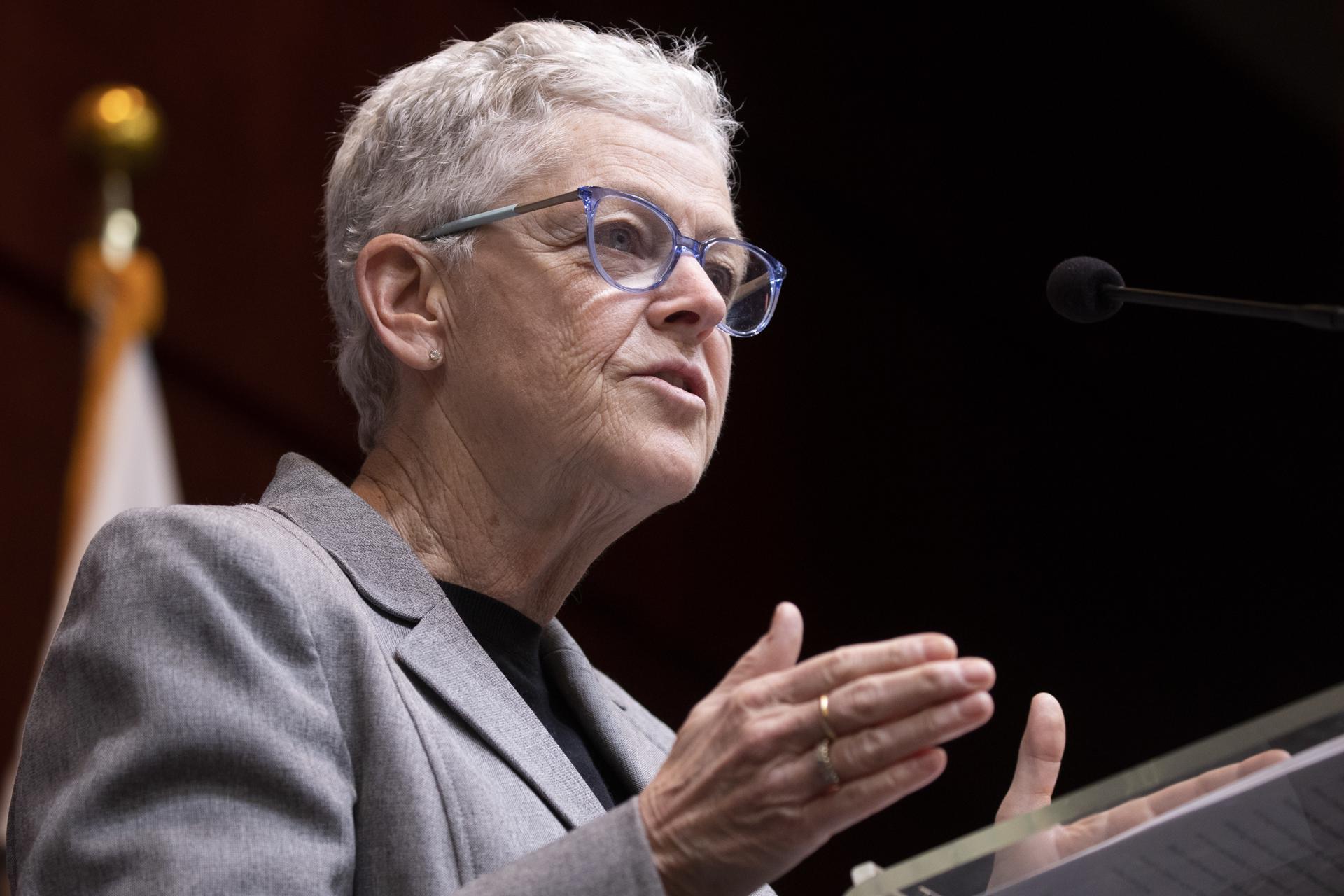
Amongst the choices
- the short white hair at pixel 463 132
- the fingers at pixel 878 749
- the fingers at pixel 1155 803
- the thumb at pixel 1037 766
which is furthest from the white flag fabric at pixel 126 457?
the fingers at pixel 1155 803

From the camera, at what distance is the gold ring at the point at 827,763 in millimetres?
976

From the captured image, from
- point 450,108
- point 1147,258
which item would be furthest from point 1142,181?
point 450,108

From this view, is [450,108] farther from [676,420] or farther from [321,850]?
[321,850]

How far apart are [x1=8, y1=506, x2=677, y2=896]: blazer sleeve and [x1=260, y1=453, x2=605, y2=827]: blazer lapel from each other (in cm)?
14

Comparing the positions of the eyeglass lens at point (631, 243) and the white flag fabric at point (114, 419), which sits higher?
the eyeglass lens at point (631, 243)

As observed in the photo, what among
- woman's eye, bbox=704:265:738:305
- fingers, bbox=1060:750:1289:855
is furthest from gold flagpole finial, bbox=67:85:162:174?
fingers, bbox=1060:750:1289:855

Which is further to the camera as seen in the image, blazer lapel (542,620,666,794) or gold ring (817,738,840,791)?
blazer lapel (542,620,666,794)

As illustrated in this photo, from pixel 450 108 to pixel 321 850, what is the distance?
91 centimetres

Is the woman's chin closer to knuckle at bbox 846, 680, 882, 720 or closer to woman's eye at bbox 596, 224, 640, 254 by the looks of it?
woman's eye at bbox 596, 224, 640, 254

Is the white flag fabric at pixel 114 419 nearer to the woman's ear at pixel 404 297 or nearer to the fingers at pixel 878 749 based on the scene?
the woman's ear at pixel 404 297

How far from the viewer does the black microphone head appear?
1.40 meters

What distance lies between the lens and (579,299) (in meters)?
1.62

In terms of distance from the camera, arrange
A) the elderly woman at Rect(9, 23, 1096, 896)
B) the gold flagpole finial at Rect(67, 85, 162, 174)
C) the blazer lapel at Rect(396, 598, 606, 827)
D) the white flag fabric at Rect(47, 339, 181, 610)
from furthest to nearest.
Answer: the gold flagpole finial at Rect(67, 85, 162, 174) → the white flag fabric at Rect(47, 339, 181, 610) → the blazer lapel at Rect(396, 598, 606, 827) → the elderly woman at Rect(9, 23, 1096, 896)

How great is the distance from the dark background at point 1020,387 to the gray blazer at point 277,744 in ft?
6.14
